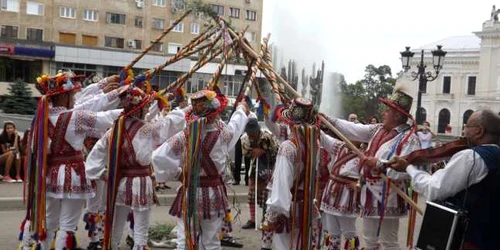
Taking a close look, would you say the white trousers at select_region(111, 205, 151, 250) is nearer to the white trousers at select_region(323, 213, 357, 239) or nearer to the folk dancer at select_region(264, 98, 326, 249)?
the folk dancer at select_region(264, 98, 326, 249)

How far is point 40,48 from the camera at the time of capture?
43.5 m

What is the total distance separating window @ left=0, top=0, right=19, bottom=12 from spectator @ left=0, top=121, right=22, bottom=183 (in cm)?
3318

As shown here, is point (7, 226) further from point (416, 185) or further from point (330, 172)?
point (416, 185)

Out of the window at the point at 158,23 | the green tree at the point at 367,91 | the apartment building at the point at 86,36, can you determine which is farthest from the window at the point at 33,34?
the green tree at the point at 367,91

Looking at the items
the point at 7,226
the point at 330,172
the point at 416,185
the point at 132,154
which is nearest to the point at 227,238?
the point at 330,172

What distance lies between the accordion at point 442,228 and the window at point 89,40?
43242 mm

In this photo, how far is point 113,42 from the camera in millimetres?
46281

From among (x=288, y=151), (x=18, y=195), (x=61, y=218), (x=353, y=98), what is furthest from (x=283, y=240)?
(x=353, y=98)

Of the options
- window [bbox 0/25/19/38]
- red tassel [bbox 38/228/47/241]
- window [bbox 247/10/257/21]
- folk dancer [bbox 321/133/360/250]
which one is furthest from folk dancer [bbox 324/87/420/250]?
window [bbox 247/10/257/21]

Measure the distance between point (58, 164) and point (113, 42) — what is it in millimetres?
40955

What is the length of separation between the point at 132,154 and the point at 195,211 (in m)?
0.92

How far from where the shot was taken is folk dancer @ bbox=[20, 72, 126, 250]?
21.4ft

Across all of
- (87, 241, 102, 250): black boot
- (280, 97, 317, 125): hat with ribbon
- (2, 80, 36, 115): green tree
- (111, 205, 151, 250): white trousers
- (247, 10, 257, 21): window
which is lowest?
(87, 241, 102, 250): black boot

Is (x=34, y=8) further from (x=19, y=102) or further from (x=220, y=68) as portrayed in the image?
(x=220, y=68)
